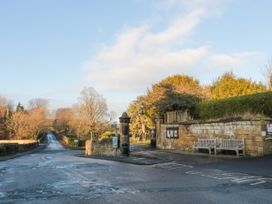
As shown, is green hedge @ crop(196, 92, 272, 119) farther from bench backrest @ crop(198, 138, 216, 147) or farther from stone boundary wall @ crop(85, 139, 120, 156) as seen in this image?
stone boundary wall @ crop(85, 139, 120, 156)

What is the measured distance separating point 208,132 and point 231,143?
2.69 metres

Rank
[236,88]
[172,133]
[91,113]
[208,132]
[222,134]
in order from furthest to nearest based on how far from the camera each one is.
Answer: [91,113], [236,88], [172,133], [208,132], [222,134]

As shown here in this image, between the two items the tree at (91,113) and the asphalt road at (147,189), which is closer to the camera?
the asphalt road at (147,189)

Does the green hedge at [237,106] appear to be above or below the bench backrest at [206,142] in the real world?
above

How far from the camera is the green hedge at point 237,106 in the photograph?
1927 cm

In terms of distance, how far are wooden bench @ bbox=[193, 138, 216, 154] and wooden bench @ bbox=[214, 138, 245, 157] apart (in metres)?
0.48

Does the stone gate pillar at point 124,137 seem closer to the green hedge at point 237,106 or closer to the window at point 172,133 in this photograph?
the window at point 172,133

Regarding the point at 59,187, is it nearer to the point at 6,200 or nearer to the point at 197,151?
the point at 6,200

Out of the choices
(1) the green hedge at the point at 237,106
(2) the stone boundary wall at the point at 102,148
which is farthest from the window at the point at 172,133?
(2) the stone boundary wall at the point at 102,148

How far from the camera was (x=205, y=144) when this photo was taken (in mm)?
21031

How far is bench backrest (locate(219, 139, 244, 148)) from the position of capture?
18594 millimetres

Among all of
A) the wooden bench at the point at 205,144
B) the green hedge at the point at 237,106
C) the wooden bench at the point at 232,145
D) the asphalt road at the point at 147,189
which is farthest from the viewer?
the wooden bench at the point at 205,144

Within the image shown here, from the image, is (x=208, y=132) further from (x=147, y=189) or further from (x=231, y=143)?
(x=147, y=189)

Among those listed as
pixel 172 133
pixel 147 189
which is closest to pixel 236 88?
pixel 172 133
